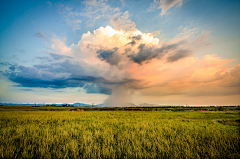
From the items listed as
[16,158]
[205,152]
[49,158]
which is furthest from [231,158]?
[16,158]

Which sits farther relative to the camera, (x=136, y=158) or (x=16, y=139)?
(x=16, y=139)

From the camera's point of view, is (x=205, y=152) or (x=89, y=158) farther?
(x=205, y=152)

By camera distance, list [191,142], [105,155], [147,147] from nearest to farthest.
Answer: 1. [105,155]
2. [147,147]
3. [191,142]

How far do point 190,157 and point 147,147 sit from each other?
205 cm

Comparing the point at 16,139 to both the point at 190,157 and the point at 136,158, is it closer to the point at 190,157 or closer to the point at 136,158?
the point at 136,158

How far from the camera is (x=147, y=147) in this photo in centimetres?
598

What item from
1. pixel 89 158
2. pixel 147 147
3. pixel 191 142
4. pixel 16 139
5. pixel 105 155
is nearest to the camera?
pixel 89 158

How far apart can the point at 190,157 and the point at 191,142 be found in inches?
93.3

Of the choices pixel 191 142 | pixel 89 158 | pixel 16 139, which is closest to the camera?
pixel 89 158

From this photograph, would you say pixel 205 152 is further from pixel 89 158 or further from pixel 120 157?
pixel 89 158

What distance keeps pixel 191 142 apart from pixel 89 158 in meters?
6.07

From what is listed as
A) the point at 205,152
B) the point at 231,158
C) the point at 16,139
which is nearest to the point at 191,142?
the point at 205,152

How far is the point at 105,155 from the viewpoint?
4789mm

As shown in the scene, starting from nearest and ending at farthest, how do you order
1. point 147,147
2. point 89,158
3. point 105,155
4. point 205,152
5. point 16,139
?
point 89,158 < point 105,155 < point 205,152 < point 147,147 < point 16,139
